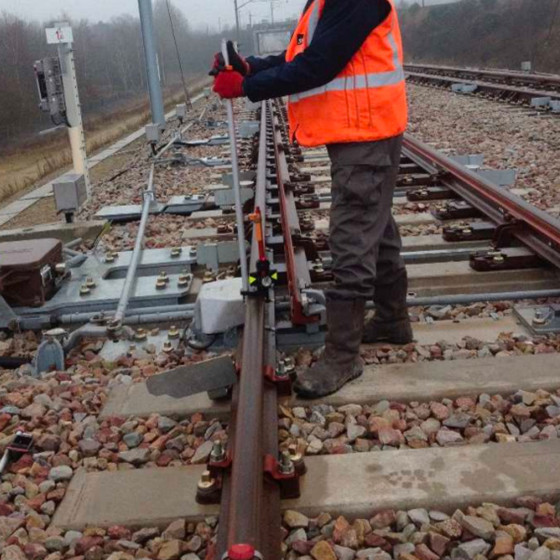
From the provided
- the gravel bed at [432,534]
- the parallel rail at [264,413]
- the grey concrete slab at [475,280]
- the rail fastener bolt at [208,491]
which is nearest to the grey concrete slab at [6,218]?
the parallel rail at [264,413]

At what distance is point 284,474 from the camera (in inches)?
84.1

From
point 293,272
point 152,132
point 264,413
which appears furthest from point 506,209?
point 152,132

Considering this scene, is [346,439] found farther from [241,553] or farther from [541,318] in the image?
[541,318]

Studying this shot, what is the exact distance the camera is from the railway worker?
2.62 m

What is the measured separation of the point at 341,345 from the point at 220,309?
0.59 metres

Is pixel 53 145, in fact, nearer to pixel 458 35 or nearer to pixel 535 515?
pixel 535 515

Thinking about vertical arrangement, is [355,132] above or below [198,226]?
above

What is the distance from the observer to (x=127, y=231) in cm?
591

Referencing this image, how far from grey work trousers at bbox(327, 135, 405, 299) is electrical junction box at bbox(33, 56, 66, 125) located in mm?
5031

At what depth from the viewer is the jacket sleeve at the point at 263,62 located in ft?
10.1

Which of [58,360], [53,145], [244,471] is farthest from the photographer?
[53,145]

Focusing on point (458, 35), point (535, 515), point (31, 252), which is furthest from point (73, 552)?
point (458, 35)

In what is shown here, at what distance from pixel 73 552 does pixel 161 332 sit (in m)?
1.72

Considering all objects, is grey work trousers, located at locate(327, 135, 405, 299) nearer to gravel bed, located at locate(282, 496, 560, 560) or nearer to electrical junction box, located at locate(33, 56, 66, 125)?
gravel bed, located at locate(282, 496, 560, 560)
